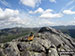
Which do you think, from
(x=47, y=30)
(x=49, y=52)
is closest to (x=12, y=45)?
(x=49, y=52)

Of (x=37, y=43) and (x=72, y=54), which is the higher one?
(x=37, y=43)

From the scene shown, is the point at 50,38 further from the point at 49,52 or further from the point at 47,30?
the point at 49,52

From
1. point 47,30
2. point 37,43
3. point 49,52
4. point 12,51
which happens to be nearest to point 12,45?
point 12,51

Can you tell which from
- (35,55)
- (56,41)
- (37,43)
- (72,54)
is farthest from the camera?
(56,41)

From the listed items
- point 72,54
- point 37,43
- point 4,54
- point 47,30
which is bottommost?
point 72,54

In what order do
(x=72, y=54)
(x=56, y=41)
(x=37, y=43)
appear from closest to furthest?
→ (x=72, y=54) → (x=37, y=43) → (x=56, y=41)

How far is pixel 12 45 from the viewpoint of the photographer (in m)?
26.9

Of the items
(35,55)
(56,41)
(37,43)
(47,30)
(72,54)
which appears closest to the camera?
(35,55)

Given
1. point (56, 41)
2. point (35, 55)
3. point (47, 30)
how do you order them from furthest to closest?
point (47, 30)
point (56, 41)
point (35, 55)

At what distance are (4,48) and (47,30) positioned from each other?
61.8 feet

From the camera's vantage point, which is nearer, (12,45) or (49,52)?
(49,52)

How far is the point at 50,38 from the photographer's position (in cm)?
3300

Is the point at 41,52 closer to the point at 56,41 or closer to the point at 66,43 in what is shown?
the point at 56,41

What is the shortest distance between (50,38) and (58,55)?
880 centimetres
